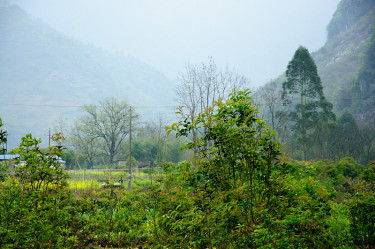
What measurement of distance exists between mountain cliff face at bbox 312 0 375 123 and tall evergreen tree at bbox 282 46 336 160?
209 centimetres

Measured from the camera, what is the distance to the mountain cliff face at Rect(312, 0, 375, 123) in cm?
3653

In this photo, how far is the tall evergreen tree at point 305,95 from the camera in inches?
941

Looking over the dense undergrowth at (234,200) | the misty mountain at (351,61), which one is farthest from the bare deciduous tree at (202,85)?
the dense undergrowth at (234,200)

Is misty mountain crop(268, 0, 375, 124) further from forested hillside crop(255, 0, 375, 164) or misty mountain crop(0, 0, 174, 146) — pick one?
misty mountain crop(0, 0, 174, 146)

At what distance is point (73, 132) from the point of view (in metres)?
36.8

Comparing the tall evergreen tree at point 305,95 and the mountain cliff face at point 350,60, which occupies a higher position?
the mountain cliff face at point 350,60

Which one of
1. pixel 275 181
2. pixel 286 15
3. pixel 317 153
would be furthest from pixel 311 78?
pixel 286 15

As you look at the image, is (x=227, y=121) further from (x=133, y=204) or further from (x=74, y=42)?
(x=74, y=42)

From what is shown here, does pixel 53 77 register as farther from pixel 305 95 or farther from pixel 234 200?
pixel 234 200

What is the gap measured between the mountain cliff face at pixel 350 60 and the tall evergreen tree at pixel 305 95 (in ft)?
6.86

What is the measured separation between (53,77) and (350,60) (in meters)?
125

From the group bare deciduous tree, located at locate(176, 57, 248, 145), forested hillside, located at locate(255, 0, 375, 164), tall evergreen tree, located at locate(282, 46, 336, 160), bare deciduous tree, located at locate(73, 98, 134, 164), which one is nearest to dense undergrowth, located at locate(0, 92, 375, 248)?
forested hillside, located at locate(255, 0, 375, 164)

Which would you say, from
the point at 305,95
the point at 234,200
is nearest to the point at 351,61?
the point at 305,95

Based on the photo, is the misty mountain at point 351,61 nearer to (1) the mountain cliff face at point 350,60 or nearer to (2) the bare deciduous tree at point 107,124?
(1) the mountain cliff face at point 350,60
